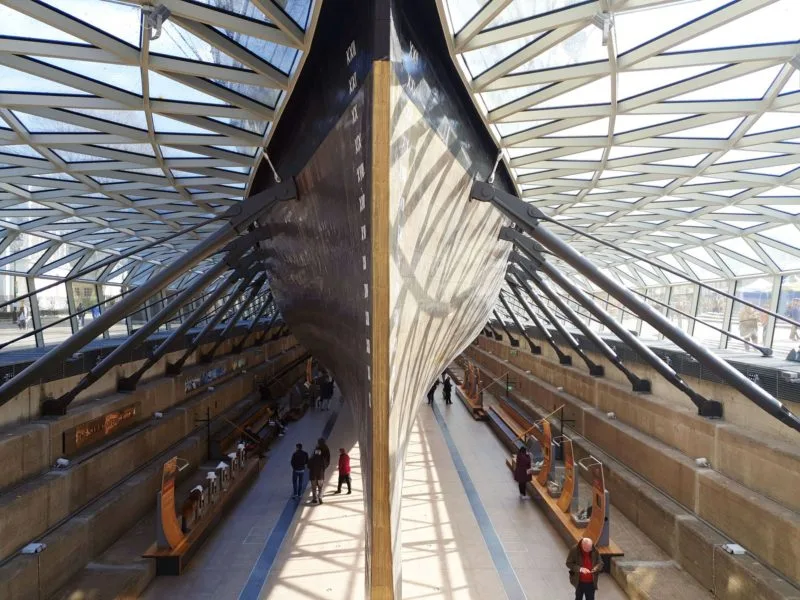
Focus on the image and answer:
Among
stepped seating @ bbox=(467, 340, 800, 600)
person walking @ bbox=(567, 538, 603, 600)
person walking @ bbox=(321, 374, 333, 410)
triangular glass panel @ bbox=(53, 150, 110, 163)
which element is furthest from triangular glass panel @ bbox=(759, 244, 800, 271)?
triangular glass panel @ bbox=(53, 150, 110, 163)

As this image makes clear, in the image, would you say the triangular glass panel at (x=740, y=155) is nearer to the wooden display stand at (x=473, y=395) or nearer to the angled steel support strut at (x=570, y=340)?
the angled steel support strut at (x=570, y=340)

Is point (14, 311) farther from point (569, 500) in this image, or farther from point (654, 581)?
point (654, 581)

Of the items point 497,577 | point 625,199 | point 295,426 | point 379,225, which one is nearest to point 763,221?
point 625,199

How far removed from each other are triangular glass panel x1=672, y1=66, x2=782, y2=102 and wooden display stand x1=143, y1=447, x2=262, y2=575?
1224cm

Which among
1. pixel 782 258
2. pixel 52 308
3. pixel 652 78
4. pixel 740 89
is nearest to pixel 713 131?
pixel 740 89

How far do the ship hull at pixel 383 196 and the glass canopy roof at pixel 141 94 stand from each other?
0.65 metres

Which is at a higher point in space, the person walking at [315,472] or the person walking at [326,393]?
the person walking at [315,472]

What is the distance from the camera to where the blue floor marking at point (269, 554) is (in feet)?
32.8

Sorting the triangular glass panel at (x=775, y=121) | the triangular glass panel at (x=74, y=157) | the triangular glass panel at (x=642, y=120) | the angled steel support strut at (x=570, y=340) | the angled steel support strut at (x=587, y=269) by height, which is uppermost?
the triangular glass panel at (x=642, y=120)

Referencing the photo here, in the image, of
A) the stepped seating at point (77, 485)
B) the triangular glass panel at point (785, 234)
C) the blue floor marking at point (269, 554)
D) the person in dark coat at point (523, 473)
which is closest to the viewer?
the stepped seating at point (77, 485)

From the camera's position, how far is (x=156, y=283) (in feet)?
32.7

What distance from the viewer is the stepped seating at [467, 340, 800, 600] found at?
859cm

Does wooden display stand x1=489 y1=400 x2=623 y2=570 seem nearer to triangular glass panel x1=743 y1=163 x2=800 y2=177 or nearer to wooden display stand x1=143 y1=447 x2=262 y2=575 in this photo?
wooden display stand x1=143 y1=447 x2=262 y2=575

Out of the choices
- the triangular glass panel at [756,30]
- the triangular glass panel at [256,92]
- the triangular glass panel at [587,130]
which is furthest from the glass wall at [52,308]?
the triangular glass panel at [756,30]
